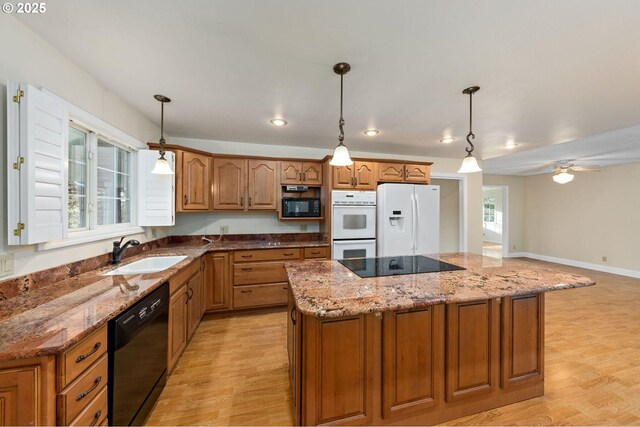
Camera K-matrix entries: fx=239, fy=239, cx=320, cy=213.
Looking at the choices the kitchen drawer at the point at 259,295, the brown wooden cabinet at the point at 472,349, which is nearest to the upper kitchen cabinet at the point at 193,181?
the kitchen drawer at the point at 259,295

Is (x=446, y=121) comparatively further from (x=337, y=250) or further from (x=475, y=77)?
(x=337, y=250)

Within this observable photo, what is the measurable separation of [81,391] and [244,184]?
2.72 m

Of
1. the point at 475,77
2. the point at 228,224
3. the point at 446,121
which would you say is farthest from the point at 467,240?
the point at 228,224

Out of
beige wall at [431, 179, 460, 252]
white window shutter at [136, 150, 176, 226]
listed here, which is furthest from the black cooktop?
beige wall at [431, 179, 460, 252]

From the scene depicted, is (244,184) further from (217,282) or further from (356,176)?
(356,176)

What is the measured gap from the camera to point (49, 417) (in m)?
0.92

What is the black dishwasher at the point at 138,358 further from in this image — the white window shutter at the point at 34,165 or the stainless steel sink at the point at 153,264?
the white window shutter at the point at 34,165

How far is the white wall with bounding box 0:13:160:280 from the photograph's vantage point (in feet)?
4.32

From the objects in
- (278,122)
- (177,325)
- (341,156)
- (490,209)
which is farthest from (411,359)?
(490,209)

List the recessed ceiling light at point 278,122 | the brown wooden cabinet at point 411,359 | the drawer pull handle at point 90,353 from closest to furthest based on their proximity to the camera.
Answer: the drawer pull handle at point 90,353 < the brown wooden cabinet at point 411,359 < the recessed ceiling light at point 278,122

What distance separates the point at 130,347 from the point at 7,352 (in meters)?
0.57

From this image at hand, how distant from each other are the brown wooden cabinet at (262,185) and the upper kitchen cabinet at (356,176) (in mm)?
928

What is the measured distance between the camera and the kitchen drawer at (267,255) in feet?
10.4

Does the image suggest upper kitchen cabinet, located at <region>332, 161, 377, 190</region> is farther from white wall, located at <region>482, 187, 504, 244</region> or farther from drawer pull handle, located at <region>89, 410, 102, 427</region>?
white wall, located at <region>482, 187, 504, 244</region>
